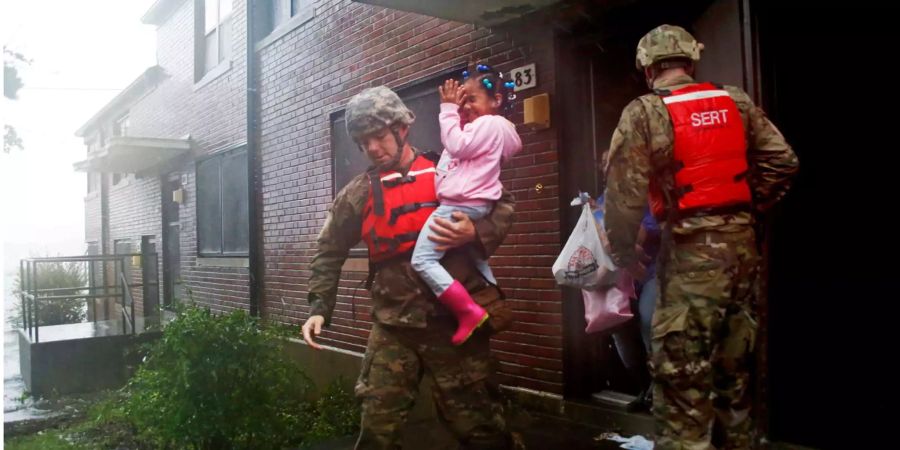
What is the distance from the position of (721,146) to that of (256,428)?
2.79 metres

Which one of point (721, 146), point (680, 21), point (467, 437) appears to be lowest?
point (467, 437)

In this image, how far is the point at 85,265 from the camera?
14.9 ft

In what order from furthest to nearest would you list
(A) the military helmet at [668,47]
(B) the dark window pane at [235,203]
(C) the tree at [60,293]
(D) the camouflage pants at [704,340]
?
(B) the dark window pane at [235,203] → (C) the tree at [60,293] → (A) the military helmet at [668,47] → (D) the camouflage pants at [704,340]

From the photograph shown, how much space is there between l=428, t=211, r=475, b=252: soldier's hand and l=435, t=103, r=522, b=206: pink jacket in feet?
0.20

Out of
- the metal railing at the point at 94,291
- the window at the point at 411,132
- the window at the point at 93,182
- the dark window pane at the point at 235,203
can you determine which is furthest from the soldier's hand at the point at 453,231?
the dark window pane at the point at 235,203

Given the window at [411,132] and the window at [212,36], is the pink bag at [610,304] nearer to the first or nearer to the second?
the window at [411,132]

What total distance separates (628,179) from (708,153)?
281mm

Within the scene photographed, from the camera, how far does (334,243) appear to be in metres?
2.67

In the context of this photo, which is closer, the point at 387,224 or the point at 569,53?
the point at 387,224

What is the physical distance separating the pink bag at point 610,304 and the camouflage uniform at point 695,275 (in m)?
0.75

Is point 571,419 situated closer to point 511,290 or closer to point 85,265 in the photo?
point 511,290

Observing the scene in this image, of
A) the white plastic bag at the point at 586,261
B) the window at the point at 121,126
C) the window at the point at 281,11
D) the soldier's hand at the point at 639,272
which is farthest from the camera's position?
the window at the point at 281,11

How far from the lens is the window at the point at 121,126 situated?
482cm

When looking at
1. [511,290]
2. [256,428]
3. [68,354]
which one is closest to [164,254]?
[68,354]
